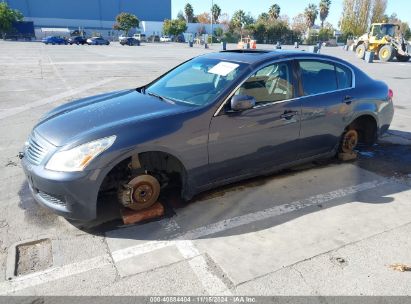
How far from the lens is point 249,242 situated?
306 cm

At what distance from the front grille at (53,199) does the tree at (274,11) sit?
9196cm

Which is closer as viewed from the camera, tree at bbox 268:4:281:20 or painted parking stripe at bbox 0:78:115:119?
painted parking stripe at bbox 0:78:115:119

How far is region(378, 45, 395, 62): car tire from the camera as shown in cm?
2394

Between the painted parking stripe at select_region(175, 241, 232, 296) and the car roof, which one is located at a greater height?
the car roof

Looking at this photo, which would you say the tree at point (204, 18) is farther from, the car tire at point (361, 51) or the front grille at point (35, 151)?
the front grille at point (35, 151)

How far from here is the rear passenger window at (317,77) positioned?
4.16 meters

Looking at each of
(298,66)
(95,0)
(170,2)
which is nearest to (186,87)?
(298,66)

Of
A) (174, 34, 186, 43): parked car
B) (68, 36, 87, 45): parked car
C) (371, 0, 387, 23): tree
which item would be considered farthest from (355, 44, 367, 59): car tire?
(174, 34, 186, 43): parked car

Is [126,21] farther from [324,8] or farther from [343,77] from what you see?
[343,77]

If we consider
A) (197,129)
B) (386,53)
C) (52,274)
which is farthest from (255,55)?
(386,53)

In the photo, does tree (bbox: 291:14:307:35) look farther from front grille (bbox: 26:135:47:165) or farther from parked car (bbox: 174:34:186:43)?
front grille (bbox: 26:135:47:165)

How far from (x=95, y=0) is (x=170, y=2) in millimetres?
21342

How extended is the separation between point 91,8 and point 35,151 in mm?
96876

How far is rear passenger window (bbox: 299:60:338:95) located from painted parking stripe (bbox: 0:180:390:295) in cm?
126
